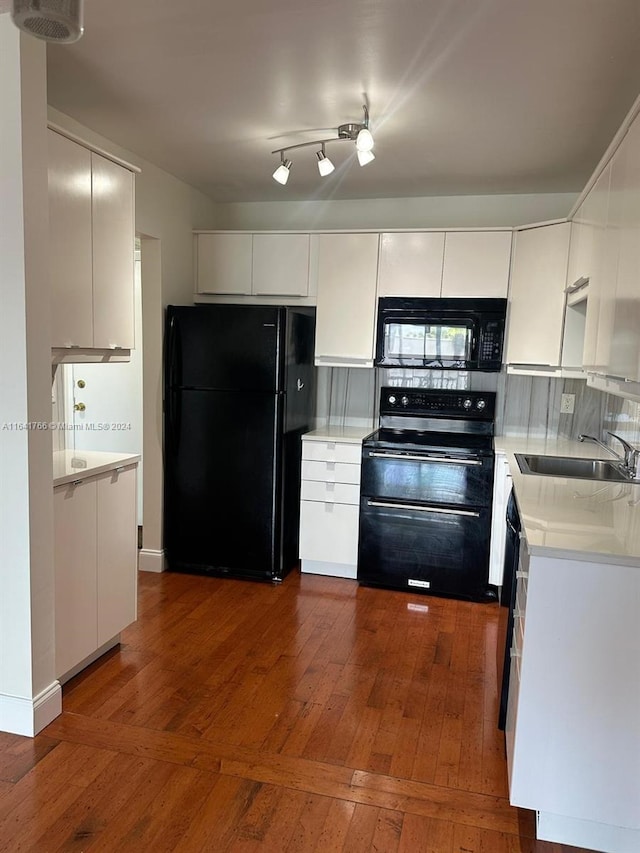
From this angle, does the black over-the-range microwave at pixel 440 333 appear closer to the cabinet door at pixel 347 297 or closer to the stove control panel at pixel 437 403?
the cabinet door at pixel 347 297

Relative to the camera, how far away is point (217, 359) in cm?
366

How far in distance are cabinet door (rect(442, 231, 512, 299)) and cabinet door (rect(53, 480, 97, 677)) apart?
7.74ft

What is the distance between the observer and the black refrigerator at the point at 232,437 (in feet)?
11.9

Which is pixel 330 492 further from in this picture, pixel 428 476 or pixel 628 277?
pixel 628 277

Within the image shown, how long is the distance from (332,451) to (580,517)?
1.95m

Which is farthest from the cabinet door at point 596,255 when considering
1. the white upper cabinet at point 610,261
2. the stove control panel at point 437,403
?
the stove control panel at point 437,403

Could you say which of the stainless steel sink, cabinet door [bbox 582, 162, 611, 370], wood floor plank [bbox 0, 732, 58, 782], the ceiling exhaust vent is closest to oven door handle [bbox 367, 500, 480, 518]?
the stainless steel sink

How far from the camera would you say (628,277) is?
1855mm

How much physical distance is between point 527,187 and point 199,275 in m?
2.13

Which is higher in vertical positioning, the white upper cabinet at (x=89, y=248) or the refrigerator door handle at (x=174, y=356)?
the white upper cabinet at (x=89, y=248)

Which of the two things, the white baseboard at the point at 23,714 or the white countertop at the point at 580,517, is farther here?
the white baseboard at the point at 23,714

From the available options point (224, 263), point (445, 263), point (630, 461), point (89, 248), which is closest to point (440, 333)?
point (445, 263)

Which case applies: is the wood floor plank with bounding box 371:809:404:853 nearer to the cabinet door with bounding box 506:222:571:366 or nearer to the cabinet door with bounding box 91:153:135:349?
the cabinet door with bounding box 91:153:135:349

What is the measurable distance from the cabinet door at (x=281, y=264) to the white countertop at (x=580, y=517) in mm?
1873
